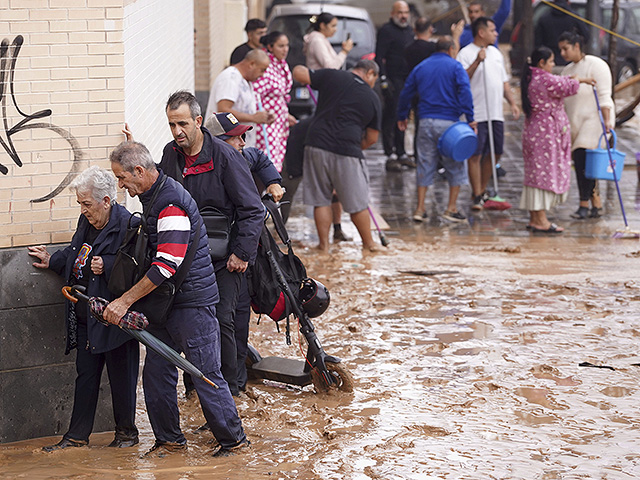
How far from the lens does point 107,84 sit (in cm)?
511

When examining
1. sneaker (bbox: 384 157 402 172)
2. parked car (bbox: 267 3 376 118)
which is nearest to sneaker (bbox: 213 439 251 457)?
sneaker (bbox: 384 157 402 172)

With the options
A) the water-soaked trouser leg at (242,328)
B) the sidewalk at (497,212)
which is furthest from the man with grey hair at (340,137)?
the water-soaked trouser leg at (242,328)

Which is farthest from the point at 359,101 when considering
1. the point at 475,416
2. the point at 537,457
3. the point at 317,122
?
the point at 537,457

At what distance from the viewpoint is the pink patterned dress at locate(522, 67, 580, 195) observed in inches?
382

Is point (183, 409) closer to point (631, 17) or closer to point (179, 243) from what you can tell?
point (179, 243)

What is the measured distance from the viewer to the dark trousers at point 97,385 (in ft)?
16.4

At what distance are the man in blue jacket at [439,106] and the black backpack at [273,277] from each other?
493 centimetres

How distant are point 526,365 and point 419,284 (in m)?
2.17

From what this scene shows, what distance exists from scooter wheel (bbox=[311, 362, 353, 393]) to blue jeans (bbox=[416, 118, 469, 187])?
5.18m

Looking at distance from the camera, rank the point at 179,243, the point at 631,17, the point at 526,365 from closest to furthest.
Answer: the point at 179,243, the point at 526,365, the point at 631,17

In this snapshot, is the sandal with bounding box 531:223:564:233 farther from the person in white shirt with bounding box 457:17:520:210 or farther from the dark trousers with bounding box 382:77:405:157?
the dark trousers with bounding box 382:77:405:157

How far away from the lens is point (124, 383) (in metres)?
5.04

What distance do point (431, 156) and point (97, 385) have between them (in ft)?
20.4

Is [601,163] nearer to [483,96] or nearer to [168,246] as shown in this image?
[483,96]
